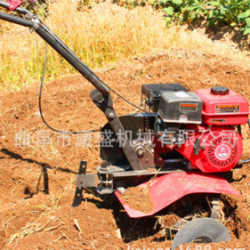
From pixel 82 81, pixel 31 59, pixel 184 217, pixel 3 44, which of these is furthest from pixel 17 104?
pixel 184 217

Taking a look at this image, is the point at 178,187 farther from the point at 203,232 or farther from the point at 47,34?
the point at 47,34

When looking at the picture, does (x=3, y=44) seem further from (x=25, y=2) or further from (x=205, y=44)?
(x=205, y=44)

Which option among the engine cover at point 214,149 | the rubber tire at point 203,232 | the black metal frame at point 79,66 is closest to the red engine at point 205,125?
the engine cover at point 214,149

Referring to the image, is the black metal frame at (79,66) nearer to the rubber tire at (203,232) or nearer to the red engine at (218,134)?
the red engine at (218,134)

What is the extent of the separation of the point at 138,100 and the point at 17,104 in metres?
1.94

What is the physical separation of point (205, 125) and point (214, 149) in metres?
0.24

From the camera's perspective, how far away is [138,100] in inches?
213

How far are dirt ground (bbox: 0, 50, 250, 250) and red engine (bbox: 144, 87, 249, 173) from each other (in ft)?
1.79

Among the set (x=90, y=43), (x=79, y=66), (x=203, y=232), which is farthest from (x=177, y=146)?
(x=90, y=43)

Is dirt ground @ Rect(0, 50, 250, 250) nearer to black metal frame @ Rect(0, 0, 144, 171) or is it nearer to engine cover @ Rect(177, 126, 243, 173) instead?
engine cover @ Rect(177, 126, 243, 173)

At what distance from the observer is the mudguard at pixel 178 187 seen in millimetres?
3016

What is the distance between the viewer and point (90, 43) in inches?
269

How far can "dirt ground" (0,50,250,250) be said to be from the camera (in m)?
3.21

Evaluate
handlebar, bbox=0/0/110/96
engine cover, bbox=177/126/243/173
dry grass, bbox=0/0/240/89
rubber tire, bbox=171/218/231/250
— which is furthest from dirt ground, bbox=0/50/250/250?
handlebar, bbox=0/0/110/96
